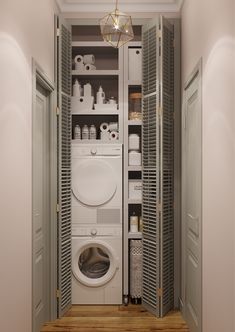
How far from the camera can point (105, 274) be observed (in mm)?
3875

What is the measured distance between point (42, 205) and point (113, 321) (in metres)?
1.24

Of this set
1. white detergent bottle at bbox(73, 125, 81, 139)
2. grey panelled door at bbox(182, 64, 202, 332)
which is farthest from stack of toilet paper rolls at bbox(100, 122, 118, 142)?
grey panelled door at bbox(182, 64, 202, 332)

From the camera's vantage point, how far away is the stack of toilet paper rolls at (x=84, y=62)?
3.94m

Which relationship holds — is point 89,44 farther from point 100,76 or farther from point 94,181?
point 94,181

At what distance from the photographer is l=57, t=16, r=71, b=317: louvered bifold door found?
11.7 ft

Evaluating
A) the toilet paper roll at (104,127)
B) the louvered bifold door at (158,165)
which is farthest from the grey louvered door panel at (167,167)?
the toilet paper roll at (104,127)

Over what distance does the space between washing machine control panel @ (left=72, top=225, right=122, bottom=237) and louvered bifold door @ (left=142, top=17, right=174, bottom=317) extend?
29 centimetres

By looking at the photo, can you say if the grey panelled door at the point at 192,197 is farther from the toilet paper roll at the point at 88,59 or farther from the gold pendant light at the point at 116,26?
the toilet paper roll at the point at 88,59

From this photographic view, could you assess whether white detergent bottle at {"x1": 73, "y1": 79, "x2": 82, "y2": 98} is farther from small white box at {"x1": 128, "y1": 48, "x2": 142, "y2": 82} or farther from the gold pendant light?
the gold pendant light
